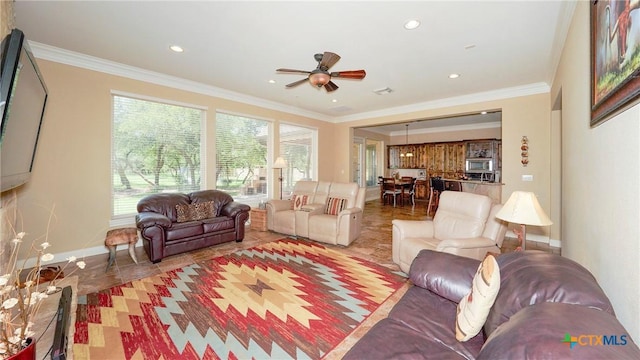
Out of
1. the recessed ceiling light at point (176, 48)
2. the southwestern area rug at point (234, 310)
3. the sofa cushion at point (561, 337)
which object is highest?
the recessed ceiling light at point (176, 48)

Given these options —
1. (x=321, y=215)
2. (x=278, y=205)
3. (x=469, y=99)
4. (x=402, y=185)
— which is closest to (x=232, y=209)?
(x=278, y=205)

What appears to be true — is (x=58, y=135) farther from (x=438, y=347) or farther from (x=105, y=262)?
(x=438, y=347)

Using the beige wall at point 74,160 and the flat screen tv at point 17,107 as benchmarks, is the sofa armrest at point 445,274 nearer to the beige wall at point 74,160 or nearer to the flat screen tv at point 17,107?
the flat screen tv at point 17,107

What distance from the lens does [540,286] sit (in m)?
1.10

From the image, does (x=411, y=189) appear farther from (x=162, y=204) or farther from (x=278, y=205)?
(x=162, y=204)

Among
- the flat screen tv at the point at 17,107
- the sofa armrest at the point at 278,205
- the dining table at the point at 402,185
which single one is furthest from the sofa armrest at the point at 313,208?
the dining table at the point at 402,185

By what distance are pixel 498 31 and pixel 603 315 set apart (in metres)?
2.95

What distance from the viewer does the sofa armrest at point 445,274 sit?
1.61 meters

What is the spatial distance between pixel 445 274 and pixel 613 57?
1.42 metres

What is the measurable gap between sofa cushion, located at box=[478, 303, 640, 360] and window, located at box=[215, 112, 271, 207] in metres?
4.90

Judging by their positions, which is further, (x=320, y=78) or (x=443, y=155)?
(x=443, y=155)

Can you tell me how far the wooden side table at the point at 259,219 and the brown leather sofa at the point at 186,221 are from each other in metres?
0.66

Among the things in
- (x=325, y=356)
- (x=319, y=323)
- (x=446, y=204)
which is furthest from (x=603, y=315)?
(x=446, y=204)

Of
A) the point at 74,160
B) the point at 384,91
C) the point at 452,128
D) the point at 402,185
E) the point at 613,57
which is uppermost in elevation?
the point at 452,128
